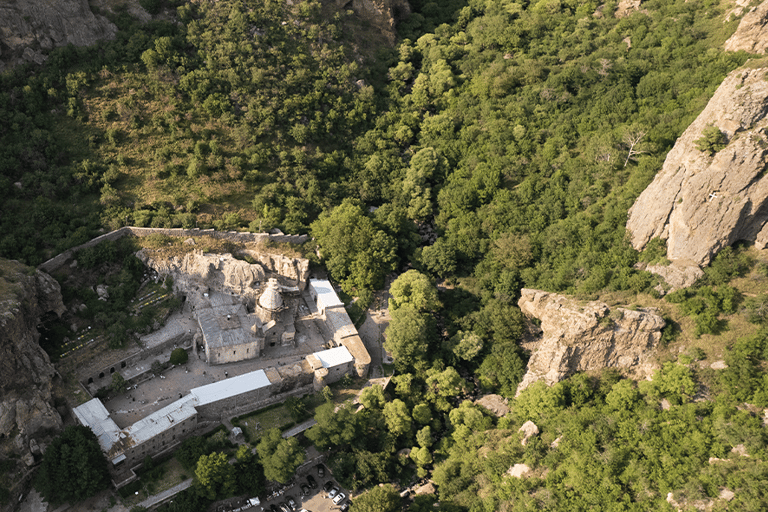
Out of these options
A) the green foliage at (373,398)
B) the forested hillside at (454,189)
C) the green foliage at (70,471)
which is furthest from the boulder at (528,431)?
the green foliage at (70,471)

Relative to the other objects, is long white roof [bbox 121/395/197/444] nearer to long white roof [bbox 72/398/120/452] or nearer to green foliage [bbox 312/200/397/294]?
long white roof [bbox 72/398/120/452]

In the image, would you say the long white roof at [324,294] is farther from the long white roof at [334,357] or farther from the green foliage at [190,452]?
the green foliage at [190,452]

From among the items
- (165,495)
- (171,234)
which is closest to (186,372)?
(165,495)

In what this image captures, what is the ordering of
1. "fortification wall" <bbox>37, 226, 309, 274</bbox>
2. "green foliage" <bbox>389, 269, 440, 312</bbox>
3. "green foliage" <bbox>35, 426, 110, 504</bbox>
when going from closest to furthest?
"green foliage" <bbox>35, 426, 110, 504</bbox>
"fortification wall" <bbox>37, 226, 309, 274</bbox>
"green foliage" <bbox>389, 269, 440, 312</bbox>

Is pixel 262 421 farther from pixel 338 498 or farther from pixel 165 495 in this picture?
pixel 165 495

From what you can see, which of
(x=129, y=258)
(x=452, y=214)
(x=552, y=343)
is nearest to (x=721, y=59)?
(x=452, y=214)

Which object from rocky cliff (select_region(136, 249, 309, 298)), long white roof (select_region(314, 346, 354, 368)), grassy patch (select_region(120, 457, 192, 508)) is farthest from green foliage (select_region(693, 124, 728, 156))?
grassy patch (select_region(120, 457, 192, 508))

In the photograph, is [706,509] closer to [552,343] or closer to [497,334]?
[552,343]
